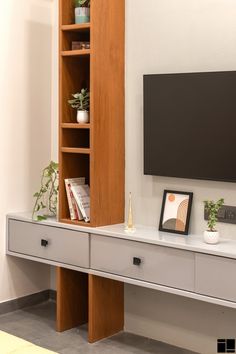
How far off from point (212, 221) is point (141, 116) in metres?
0.87

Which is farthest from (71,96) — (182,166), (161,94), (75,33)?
(182,166)

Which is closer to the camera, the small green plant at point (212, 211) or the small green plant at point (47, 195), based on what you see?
the small green plant at point (212, 211)

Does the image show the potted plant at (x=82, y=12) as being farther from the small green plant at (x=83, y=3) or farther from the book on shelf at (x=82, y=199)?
the book on shelf at (x=82, y=199)

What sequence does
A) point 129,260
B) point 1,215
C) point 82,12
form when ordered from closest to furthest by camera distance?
point 129,260
point 82,12
point 1,215

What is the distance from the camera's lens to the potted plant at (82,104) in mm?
3354

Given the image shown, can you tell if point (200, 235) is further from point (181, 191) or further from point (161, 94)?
point (161, 94)

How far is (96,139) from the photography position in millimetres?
3291

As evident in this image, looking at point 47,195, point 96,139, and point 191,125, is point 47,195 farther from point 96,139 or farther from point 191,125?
point 191,125

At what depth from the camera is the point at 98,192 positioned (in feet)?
10.9

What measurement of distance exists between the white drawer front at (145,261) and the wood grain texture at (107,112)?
21 cm

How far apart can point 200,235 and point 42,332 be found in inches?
47.0

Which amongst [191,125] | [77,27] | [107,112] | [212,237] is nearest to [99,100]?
[107,112]

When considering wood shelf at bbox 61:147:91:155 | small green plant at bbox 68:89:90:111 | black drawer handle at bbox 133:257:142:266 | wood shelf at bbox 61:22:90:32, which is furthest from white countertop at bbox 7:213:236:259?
wood shelf at bbox 61:22:90:32

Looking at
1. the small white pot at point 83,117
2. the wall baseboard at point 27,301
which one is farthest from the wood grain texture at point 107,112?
the wall baseboard at point 27,301
